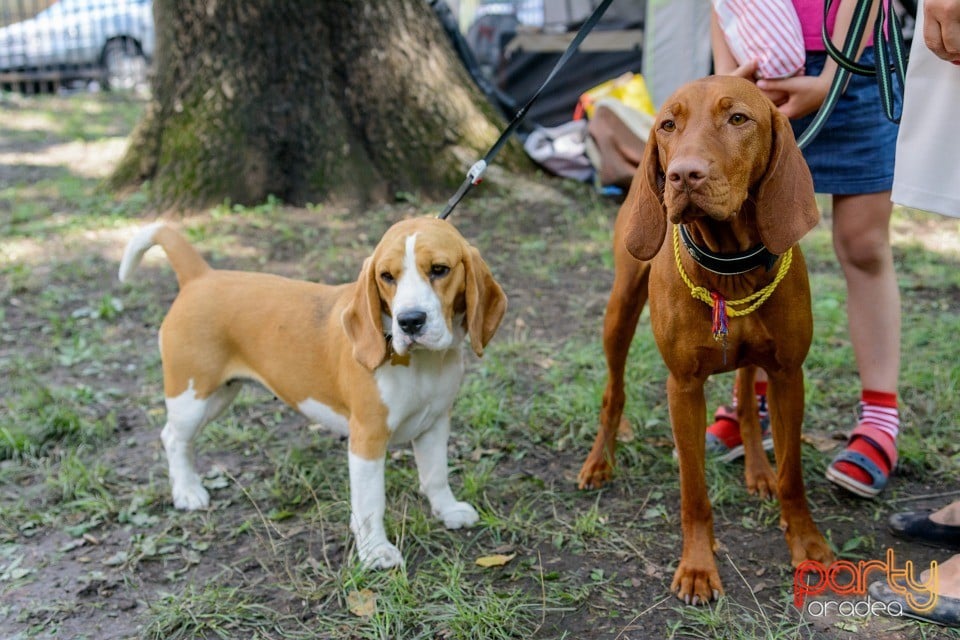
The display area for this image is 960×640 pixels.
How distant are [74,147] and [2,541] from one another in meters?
8.45

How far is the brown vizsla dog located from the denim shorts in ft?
2.06

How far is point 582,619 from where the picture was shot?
115 inches

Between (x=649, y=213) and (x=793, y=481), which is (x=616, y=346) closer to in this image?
(x=793, y=481)

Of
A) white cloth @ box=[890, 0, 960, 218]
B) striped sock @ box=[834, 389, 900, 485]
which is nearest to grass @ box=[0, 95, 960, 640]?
striped sock @ box=[834, 389, 900, 485]

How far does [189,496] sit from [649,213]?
7.06ft

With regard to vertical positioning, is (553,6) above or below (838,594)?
above

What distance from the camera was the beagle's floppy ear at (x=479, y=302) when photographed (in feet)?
9.89

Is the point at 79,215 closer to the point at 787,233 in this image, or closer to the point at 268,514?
the point at 268,514

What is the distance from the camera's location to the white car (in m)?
16.5

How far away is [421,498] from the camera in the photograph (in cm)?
369

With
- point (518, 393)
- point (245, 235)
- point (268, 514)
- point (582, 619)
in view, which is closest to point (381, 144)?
point (245, 235)

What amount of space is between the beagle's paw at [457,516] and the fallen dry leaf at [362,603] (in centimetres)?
49

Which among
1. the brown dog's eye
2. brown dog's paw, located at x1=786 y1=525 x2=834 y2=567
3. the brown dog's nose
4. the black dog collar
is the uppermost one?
the brown dog's nose

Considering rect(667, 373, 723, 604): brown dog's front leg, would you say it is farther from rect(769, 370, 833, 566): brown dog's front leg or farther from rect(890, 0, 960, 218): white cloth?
rect(890, 0, 960, 218): white cloth
